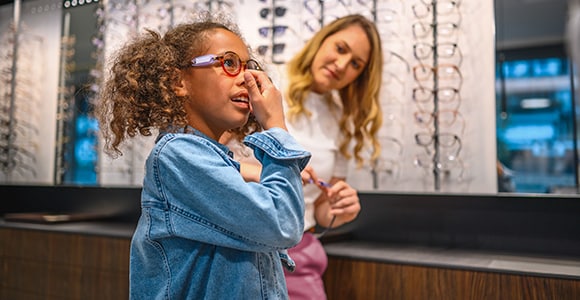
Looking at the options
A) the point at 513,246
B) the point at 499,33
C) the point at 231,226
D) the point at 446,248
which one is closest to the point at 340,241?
the point at 446,248

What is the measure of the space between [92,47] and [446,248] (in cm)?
290

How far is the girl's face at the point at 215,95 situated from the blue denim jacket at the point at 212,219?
3.4 inches

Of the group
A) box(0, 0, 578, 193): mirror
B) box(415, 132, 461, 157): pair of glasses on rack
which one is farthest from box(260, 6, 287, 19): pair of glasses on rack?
box(415, 132, 461, 157): pair of glasses on rack

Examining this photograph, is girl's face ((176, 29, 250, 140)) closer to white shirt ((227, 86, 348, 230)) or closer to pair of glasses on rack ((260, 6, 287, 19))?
white shirt ((227, 86, 348, 230))

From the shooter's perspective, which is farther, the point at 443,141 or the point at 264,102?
the point at 443,141

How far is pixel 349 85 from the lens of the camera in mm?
2246

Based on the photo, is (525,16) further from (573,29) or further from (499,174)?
(573,29)

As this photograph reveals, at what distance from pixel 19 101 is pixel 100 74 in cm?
105

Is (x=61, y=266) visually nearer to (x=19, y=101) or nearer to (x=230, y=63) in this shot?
(x=19, y=101)

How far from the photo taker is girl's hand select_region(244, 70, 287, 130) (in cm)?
112

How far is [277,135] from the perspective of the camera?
1068mm

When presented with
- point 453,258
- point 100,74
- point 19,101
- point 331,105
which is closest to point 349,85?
point 331,105

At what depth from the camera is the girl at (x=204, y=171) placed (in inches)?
39.5

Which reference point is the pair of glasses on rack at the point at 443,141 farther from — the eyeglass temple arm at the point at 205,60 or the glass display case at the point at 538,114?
the glass display case at the point at 538,114
